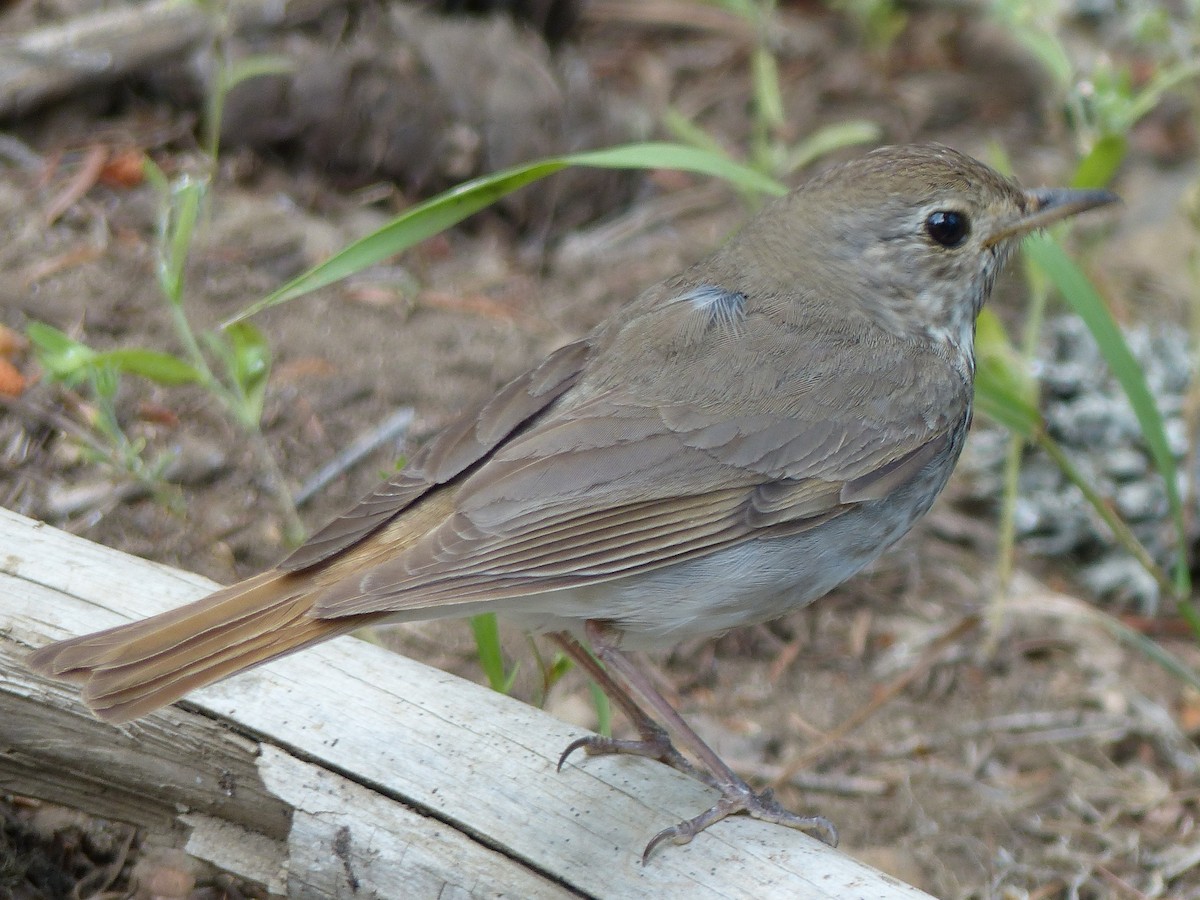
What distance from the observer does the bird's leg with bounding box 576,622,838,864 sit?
3004mm

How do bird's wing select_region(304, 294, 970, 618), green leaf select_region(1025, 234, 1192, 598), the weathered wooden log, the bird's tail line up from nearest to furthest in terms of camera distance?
the bird's tail, the weathered wooden log, bird's wing select_region(304, 294, 970, 618), green leaf select_region(1025, 234, 1192, 598)

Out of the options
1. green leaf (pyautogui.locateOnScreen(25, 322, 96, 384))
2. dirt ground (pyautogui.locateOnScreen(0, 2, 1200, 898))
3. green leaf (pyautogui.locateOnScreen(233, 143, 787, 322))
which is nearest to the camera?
green leaf (pyautogui.locateOnScreen(233, 143, 787, 322))

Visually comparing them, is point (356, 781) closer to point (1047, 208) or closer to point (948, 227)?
point (948, 227)

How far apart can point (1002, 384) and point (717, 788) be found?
1460 mm

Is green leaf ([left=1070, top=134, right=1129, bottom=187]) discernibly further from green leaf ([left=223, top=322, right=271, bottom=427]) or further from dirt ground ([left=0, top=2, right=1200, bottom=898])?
green leaf ([left=223, top=322, right=271, bottom=427])

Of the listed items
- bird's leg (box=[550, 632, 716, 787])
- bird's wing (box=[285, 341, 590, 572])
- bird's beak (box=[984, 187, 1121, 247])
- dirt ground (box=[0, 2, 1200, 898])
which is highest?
bird's beak (box=[984, 187, 1121, 247])

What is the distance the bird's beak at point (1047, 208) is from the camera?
12.4 feet

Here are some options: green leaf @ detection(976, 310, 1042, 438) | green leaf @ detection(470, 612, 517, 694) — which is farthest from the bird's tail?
green leaf @ detection(976, 310, 1042, 438)

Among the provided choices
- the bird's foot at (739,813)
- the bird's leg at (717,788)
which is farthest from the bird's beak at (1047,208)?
the bird's foot at (739,813)

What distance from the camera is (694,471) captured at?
3.39 metres

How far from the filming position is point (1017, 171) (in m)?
6.73

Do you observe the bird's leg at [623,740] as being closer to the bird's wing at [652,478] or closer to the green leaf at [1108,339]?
the bird's wing at [652,478]

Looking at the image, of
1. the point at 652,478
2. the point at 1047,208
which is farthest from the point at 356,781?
the point at 1047,208

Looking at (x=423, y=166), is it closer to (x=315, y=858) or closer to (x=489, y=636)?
(x=489, y=636)
